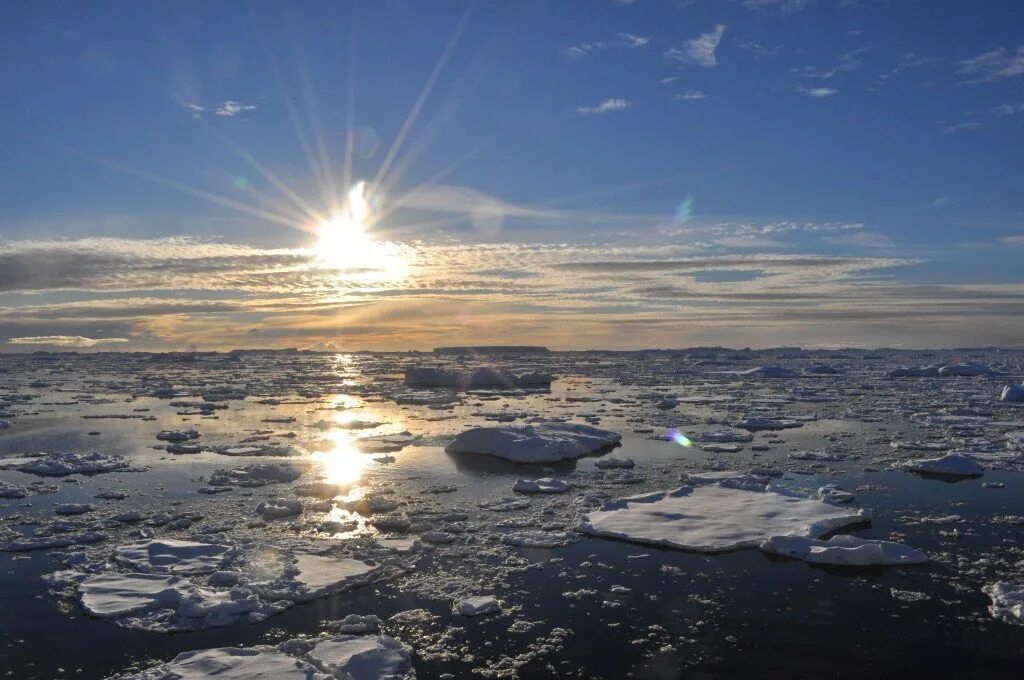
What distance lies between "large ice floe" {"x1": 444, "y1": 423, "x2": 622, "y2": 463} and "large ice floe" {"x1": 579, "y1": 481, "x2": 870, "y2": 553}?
15.8ft

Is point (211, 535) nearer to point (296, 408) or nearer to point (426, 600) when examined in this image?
point (426, 600)

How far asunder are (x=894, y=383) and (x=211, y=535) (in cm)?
4093

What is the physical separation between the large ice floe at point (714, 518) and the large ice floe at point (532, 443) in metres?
4.81

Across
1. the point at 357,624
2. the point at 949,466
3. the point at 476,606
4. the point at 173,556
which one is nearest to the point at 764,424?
the point at 949,466

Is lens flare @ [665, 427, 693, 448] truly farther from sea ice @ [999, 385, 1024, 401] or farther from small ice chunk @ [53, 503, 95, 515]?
sea ice @ [999, 385, 1024, 401]

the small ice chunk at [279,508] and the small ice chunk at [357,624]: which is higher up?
the small ice chunk at [279,508]

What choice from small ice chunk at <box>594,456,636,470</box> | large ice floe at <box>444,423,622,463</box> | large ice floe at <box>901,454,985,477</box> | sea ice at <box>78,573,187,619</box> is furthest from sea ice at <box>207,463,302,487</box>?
large ice floe at <box>901,454,985,477</box>

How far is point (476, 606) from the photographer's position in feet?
27.1

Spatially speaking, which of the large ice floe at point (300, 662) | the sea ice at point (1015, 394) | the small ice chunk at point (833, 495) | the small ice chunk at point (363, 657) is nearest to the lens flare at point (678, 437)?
the small ice chunk at point (833, 495)

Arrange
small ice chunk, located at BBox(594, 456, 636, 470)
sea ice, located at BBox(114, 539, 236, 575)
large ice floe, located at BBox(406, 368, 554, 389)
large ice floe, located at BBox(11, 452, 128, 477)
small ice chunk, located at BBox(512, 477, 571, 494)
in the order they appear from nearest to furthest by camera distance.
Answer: sea ice, located at BBox(114, 539, 236, 575) < small ice chunk, located at BBox(512, 477, 571, 494) < large ice floe, located at BBox(11, 452, 128, 477) < small ice chunk, located at BBox(594, 456, 636, 470) < large ice floe, located at BBox(406, 368, 554, 389)

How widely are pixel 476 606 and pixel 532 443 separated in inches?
393

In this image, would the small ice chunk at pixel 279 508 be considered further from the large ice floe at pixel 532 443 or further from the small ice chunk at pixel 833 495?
the small ice chunk at pixel 833 495

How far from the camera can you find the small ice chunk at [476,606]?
8.21 meters

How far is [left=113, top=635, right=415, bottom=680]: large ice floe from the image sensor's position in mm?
6641
